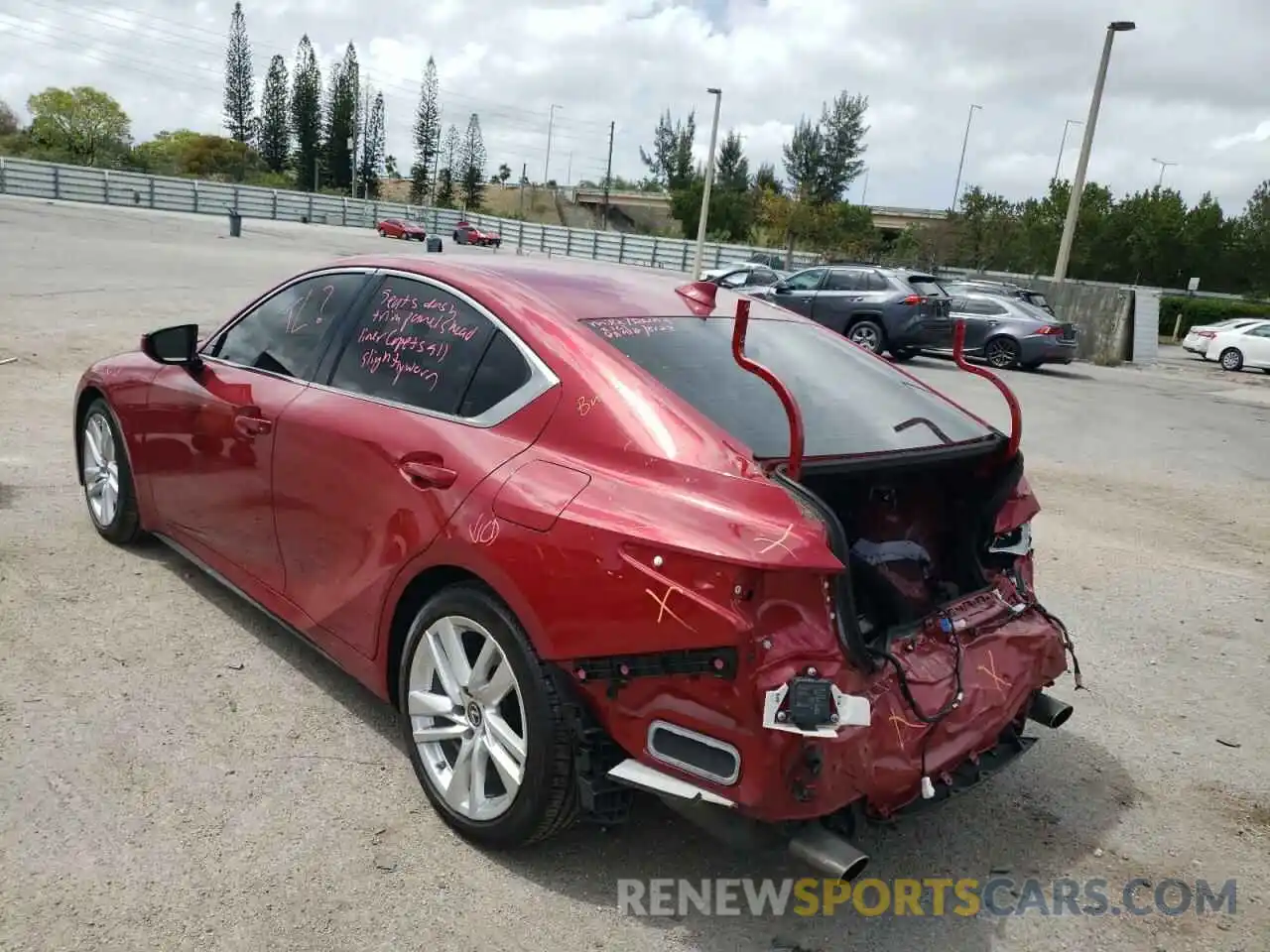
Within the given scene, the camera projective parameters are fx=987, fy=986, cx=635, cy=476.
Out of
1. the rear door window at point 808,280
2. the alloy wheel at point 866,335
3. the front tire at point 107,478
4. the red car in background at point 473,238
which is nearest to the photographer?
the front tire at point 107,478

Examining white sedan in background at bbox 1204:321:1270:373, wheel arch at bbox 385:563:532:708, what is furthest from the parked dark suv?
wheel arch at bbox 385:563:532:708

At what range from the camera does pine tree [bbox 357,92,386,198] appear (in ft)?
318

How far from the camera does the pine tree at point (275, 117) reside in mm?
91500

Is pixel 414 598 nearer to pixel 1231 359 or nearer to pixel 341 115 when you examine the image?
pixel 1231 359

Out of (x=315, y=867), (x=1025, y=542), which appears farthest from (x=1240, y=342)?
(x=315, y=867)

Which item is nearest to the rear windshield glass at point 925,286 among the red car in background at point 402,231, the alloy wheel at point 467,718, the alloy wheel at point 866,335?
the alloy wheel at point 866,335

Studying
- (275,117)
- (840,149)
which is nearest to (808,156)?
(840,149)

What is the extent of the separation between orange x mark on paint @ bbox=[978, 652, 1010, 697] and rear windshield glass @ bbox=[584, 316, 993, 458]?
0.66 metres

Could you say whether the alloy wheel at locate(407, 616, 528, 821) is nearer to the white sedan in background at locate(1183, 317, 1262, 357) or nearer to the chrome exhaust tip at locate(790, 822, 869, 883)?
the chrome exhaust tip at locate(790, 822, 869, 883)

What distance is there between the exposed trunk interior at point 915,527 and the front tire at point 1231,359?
1124 inches

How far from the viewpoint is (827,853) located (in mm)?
2324

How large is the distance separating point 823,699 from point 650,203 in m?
103

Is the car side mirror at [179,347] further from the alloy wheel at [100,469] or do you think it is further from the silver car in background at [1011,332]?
the silver car in background at [1011,332]

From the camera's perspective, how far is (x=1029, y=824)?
315 cm
